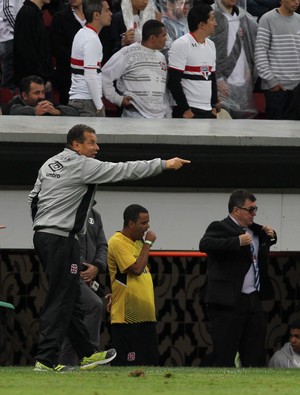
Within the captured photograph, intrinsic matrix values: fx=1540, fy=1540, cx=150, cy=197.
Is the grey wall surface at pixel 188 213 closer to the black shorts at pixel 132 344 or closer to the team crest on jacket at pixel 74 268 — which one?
the black shorts at pixel 132 344

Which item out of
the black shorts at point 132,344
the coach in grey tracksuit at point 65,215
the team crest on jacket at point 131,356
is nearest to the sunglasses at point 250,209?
the black shorts at point 132,344

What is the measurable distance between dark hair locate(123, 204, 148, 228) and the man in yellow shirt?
67 mm

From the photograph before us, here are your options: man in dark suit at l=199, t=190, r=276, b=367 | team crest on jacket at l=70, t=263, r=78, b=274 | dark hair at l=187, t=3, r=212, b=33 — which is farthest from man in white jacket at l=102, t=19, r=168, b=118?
team crest on jacket at l=70, t=263, r=78, b=274

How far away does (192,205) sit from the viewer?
14.1 meters

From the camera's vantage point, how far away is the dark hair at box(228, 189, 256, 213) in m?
13.3

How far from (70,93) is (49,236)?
14.4ft

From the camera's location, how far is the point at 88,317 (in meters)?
13.2

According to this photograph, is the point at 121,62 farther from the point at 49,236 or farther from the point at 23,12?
the point at 49,236

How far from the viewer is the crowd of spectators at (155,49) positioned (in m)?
15.8

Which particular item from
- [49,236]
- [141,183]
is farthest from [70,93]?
[49,236]

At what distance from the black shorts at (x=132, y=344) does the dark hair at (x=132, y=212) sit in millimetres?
956

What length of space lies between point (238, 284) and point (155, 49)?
3553 mm

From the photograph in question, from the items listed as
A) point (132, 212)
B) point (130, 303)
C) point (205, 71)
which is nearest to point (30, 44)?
point (205, 71)

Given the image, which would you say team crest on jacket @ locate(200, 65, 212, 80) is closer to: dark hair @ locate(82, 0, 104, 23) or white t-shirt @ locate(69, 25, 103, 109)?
white t-shirt @ locate(69, 25, 103, 109)
